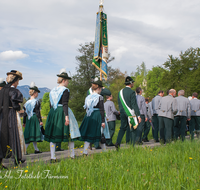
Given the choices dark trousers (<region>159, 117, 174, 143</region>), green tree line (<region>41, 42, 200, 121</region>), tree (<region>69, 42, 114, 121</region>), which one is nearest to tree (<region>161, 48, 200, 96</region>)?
green tree line (<region>41, 42, 200, 121</region>)

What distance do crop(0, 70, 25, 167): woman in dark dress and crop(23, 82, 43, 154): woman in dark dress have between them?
2.55 m

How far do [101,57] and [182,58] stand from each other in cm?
2494

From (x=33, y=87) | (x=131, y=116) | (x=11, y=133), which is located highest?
(x=33, y=87)

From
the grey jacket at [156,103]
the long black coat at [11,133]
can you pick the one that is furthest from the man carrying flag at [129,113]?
the grey jacket at [156,103]

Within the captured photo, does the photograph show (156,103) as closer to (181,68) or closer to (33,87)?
(33,87)

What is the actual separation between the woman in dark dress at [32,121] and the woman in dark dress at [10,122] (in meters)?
2.55

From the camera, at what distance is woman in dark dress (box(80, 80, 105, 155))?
19.4ft

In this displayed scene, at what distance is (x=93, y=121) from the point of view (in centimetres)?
598

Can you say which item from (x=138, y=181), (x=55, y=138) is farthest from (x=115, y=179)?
(x=55, y=138)

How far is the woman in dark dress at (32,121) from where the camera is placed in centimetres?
728

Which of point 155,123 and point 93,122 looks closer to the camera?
point 93,122

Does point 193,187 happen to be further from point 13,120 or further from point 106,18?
point 106,18

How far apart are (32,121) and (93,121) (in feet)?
8.57

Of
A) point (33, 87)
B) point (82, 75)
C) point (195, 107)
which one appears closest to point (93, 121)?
point (33, 87)
